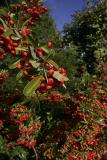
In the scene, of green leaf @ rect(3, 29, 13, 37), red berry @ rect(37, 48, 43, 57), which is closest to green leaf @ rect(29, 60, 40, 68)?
red berry @ rect(37, 48, 43, 57)

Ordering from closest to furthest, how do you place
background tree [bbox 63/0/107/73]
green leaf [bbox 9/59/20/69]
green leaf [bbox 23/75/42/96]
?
1. green leaf [bbox 23/75/42/96]
2. green leaf [bbox 9/59/20/69]
3. background tree [bbox 63/0/107/73]

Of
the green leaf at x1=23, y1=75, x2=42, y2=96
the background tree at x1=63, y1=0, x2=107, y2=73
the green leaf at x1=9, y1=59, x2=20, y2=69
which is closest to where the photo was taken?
the green leaf at x1=23, y1=75, x2=42, y2=96

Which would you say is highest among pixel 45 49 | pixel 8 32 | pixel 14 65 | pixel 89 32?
pixel 8 32

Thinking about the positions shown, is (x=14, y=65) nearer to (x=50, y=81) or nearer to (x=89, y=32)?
(x=50, y=81)

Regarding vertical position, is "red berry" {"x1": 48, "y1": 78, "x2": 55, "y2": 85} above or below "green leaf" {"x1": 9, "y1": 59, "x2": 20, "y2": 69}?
below

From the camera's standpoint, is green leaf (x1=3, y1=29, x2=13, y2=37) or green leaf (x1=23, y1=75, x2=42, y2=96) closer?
green leaf (x1=23, y1=75, x2=42, y2=96)

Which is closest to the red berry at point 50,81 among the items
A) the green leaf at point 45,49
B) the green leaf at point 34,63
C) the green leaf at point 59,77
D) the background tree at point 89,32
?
the green leaf at point 59,77

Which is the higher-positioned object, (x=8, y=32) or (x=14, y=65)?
(x=8, y=32)

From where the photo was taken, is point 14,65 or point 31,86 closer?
point 31,86

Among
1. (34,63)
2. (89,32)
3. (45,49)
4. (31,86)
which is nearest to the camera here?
(31,86)

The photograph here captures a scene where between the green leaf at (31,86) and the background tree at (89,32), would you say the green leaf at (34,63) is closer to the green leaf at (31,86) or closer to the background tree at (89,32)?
the green leaf at (31,86)

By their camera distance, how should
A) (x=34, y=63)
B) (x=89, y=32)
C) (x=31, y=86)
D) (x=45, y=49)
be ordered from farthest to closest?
(x=89, y=32)
(x=45, y=49)
(x=34, y=63)
(x=31, y=86)

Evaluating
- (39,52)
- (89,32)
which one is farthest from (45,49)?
(89,32)

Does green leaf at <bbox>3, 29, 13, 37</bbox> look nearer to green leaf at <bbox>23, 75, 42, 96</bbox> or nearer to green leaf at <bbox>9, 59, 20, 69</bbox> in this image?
green leaf at <bbox>9, 59, 20, 69</bbox>
